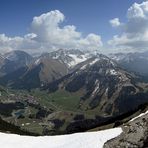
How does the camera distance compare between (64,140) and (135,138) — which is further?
(64,140)

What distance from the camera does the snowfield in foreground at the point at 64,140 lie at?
41.9 meters

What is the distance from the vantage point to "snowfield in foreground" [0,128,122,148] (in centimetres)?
4190

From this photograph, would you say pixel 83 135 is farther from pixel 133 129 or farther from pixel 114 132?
pixel 133 129

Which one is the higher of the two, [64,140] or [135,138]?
[135,138]

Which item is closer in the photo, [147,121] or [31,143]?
[147,121]

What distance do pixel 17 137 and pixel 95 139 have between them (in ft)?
52.5

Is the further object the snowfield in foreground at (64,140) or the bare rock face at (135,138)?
the snowfield in foreground at (64,140)

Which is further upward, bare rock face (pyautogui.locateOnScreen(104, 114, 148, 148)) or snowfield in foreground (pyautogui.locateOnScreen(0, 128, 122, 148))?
bare rock face (pyautogui.locateOnScreen(104, 114, 148, 148))

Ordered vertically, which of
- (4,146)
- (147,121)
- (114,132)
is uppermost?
(147,121)

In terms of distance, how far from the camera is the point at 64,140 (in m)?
47.8

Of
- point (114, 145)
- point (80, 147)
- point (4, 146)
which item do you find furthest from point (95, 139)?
point (4, 146)

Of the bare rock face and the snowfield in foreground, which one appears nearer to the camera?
the bare rock face

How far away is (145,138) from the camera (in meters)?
32.6

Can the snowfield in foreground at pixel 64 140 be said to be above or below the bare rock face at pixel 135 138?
below
